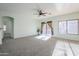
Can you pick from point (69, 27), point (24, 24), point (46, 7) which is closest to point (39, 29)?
point (24, 24)

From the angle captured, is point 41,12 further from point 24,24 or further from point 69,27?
point 69,27

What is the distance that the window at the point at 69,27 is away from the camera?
2.27 m

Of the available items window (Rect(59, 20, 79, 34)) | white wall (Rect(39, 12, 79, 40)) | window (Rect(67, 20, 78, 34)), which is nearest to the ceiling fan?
white wall (Rect(39, 12, 79, 40))

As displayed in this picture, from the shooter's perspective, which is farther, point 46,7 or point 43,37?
point 43,37

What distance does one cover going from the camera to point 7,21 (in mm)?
2289

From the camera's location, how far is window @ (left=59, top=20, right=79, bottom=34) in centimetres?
227

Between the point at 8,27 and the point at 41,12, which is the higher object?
the point at 41,12

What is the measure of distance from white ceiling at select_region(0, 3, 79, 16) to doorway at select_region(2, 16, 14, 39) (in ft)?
0.52

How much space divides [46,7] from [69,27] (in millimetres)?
545

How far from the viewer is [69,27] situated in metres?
2.32

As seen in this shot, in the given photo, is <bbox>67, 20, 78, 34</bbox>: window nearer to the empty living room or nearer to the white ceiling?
the empty living room

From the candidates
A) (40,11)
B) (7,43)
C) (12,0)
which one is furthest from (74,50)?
(12,0)

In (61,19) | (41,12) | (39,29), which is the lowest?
(39,29)

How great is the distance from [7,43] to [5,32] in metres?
0.19
